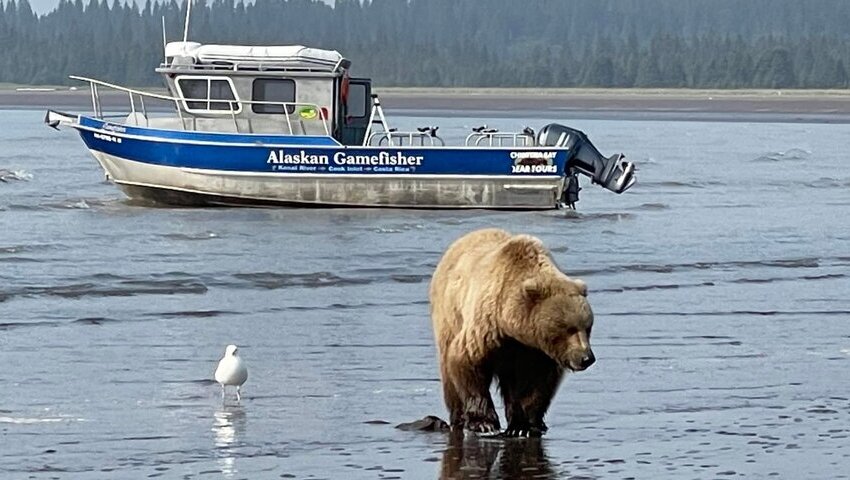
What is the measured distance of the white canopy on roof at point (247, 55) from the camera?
2488cm

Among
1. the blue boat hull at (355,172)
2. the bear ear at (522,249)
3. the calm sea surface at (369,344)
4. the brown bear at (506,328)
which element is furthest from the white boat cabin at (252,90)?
the bear ear at (522,249)

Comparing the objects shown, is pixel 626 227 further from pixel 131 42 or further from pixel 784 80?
pixel 131 42

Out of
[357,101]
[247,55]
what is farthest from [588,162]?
[247,55]

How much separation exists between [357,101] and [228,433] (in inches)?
673

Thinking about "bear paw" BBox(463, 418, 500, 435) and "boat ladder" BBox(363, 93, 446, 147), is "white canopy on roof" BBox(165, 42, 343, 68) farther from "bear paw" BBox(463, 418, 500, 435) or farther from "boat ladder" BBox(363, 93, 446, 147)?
"bear paw" BBox(463, 418, 500, 435)

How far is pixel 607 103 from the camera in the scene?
10481cm

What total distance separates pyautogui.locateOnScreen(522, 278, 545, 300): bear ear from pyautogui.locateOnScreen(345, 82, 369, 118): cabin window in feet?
56.9

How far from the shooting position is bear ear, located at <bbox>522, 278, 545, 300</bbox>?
825 centimetres

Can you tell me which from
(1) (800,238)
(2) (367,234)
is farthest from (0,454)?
(1) (800,238)

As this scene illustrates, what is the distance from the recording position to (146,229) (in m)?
22.1

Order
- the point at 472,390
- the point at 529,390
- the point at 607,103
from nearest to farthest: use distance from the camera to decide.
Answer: the point at 472,390, the point at 529,390, the point at 607,103

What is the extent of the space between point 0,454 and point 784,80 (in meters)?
137

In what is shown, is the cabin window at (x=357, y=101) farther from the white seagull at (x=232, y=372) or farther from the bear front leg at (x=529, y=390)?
the bear front leg at (x=529, y=390)

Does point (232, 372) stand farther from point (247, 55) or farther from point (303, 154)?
point (247, 55)
